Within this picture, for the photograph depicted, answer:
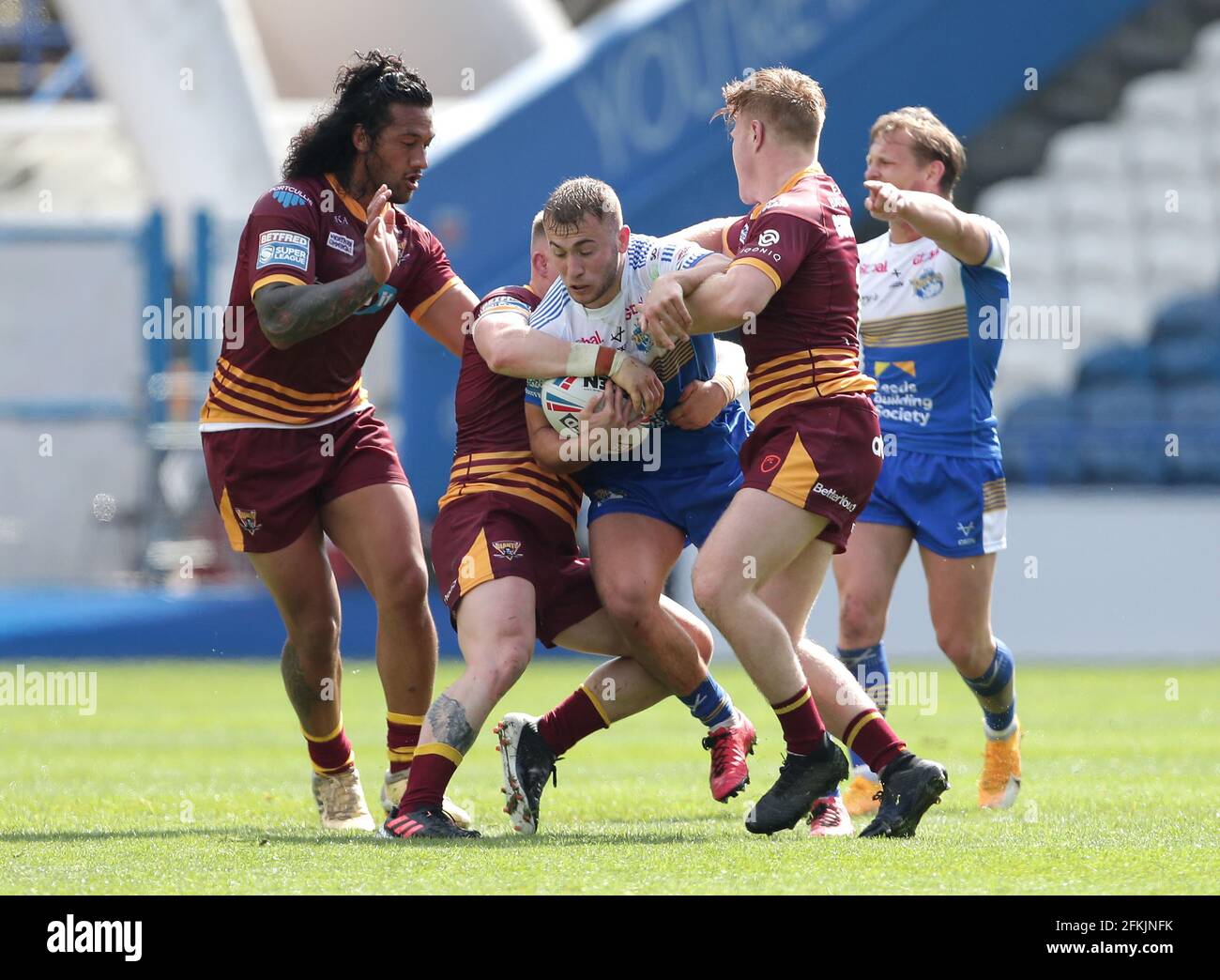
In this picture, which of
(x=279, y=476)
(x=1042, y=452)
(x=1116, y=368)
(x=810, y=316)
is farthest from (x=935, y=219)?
(x=1116, y=368)

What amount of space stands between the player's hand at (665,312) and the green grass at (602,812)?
145 centimetres

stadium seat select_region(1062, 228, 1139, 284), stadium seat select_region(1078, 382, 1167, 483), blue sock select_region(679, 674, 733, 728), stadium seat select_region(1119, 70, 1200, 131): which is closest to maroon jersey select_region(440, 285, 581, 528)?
blue sock select_region(679, 674, 733, 728)

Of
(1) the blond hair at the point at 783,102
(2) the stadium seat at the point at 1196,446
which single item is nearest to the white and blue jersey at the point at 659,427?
(1) the blond hair at the point at 783,102

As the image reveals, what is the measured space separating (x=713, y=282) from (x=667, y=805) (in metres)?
2.15

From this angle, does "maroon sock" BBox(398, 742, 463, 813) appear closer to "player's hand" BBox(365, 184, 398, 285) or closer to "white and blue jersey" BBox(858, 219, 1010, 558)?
"player's hand" BBox(365, 184, 398, 285)

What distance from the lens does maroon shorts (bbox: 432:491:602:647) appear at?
18.4ft

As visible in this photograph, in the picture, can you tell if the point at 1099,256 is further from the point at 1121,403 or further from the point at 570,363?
the point at 570,363

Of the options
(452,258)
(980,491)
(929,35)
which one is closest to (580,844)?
(980,491)

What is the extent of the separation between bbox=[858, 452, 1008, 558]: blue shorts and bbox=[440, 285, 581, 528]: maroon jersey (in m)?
1.36

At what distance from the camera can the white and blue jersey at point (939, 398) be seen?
6.63 m
